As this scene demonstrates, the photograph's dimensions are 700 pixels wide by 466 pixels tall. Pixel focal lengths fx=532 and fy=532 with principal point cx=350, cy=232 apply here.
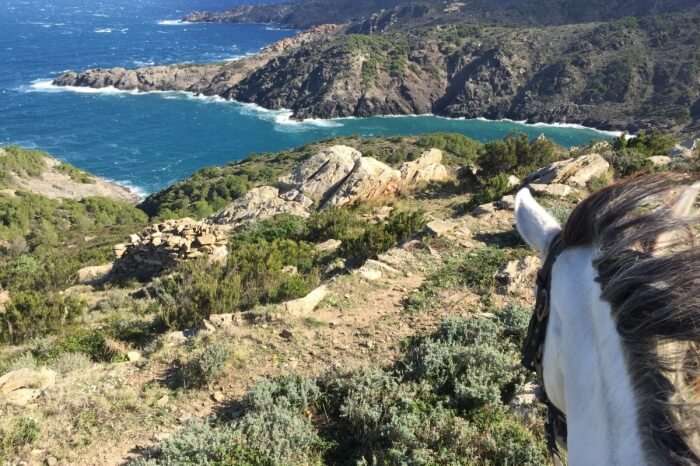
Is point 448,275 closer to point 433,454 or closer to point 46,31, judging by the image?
point 433,454

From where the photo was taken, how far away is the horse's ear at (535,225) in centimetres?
196

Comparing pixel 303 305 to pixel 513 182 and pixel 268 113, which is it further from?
pixel 268 113

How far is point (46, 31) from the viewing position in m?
126

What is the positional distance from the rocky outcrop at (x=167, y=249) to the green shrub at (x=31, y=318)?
174 inches

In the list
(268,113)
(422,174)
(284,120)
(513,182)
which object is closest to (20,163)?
(284,120)

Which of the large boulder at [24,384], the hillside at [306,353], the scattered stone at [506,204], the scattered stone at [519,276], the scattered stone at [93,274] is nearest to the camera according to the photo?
the hillside at [306,353]

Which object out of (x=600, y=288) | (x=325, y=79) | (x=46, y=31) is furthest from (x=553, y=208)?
(x=46, y=31)

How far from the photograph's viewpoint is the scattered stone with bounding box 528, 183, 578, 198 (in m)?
11.8

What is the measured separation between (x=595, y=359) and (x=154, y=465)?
425 cm

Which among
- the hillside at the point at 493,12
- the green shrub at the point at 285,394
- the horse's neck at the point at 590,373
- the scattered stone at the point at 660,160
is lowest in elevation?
the scattered stone at the point at 660,160

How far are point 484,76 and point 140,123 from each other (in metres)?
52.3

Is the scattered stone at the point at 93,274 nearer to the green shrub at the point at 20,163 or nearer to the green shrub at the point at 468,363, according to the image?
the green shrub at the point at 468,363

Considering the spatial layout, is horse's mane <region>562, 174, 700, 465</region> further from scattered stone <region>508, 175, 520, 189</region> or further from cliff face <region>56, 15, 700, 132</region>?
cliff face <region>56, 15, 700, 132</region>

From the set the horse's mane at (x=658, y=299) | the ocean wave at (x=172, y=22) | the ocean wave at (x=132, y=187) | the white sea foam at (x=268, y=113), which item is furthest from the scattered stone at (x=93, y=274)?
the ocean wave at (x=172, y=22)
